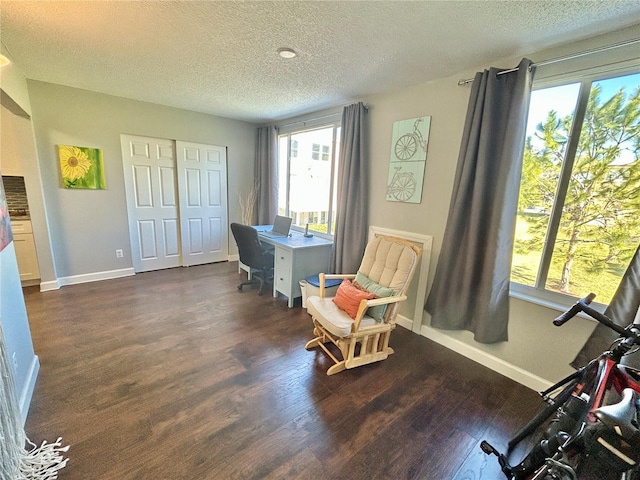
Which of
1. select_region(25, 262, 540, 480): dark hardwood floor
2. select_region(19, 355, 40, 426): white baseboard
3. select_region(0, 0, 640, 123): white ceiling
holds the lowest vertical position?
select_region(25, 262, 540, 480): dark hardwood floor

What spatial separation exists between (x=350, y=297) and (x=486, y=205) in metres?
1.32

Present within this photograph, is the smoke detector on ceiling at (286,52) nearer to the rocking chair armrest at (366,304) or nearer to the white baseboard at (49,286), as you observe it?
the rocking chair armrest at (366,304)

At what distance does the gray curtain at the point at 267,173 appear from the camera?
441 centimetres

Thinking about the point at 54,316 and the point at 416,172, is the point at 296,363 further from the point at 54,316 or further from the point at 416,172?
the point at 54,316

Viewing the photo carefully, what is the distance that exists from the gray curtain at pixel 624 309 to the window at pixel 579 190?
182mm

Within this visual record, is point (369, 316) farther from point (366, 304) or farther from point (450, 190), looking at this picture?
point (450, 190)

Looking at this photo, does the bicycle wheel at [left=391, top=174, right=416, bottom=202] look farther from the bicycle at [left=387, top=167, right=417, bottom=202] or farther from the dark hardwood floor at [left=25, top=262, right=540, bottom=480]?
the dark hardwood floor at [left=25, top=262, right=540, bottom=480]

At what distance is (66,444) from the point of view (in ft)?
4.62

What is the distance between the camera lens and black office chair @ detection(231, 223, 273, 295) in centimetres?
322

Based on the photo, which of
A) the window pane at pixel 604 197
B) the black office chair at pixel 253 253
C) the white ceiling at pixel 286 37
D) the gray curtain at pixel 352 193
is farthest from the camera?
the black office chair at pixel 253 253

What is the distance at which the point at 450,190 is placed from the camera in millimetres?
2361

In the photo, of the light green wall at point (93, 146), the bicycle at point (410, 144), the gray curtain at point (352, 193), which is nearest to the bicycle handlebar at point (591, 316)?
the bicycle at point (410, 144)

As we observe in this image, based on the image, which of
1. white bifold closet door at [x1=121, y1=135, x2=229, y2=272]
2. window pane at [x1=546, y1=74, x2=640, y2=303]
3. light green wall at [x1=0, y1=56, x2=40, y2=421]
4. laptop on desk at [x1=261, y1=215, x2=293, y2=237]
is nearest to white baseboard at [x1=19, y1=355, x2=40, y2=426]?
light green wall at [x1=0, y1=56, x2=40, y2=421]

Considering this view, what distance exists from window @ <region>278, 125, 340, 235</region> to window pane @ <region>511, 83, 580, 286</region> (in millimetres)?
2065
